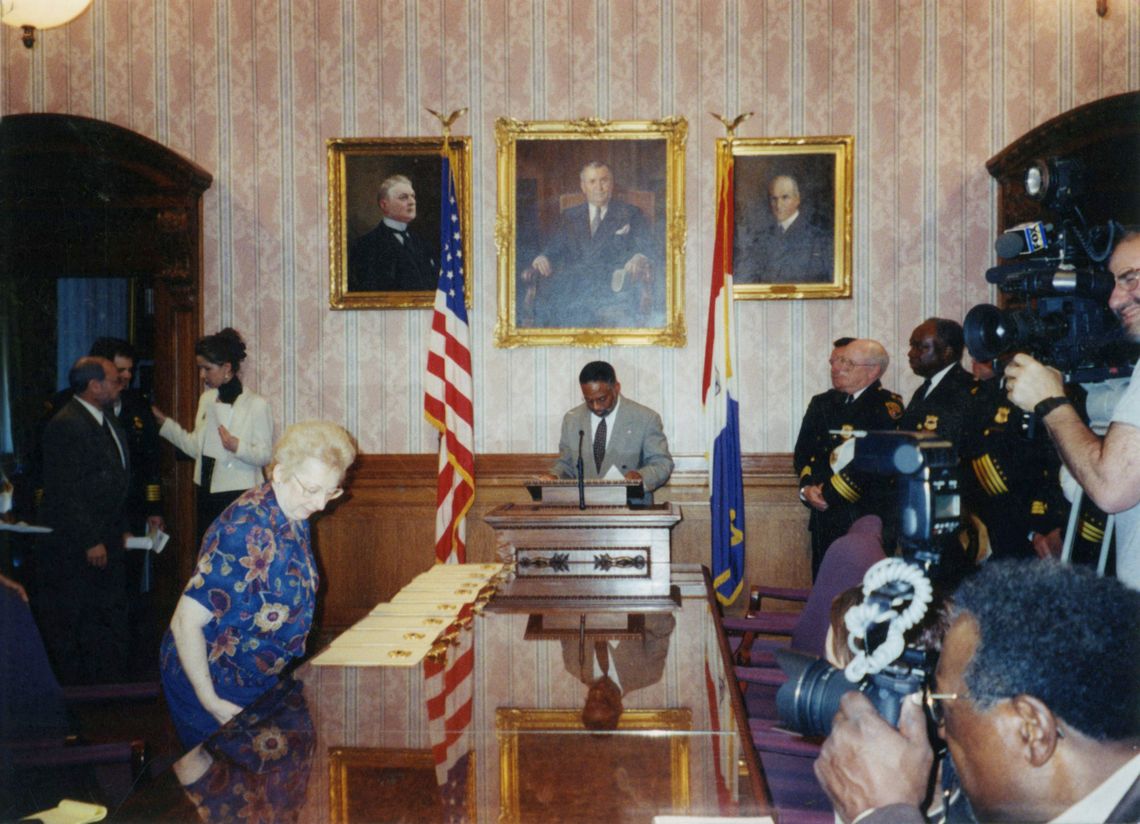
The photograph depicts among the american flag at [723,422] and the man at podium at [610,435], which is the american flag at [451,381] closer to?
the man at podium at [610,435]

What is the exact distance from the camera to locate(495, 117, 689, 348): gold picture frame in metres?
5.84

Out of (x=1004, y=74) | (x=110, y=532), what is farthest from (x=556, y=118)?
(x=110, y=532)

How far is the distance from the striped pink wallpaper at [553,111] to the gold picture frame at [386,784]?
4.32m

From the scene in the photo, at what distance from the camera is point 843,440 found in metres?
4.88

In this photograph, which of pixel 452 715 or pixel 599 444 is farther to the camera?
pixel 599 444

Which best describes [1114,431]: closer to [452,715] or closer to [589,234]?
[452,715]

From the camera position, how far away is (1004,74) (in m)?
5.67

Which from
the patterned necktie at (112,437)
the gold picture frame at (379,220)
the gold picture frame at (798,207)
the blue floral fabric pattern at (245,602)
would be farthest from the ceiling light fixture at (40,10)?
the gold picture frame at (798,207)

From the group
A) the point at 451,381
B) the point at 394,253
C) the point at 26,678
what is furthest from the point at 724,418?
the point at 26,678

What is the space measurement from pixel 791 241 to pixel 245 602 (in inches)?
175

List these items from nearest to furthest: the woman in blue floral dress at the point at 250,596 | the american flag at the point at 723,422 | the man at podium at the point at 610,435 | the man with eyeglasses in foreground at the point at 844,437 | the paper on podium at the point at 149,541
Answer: the woman in blue floral dress at the point at 250,596 → the man with eyeglasses in foreground at the point at 844,437 → the paper on podium at the point at 149,541 → the man at podium at the point at 610,435 → the american flag at the point at 723,422

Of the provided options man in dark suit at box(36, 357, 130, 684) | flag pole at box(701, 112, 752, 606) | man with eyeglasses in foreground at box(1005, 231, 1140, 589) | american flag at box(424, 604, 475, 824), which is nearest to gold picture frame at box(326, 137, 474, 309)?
flag pole at box(701, 112, 752, 606)

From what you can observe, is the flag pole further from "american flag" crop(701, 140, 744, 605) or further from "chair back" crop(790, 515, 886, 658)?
"chair back" crop(790, 515, 886, 658)

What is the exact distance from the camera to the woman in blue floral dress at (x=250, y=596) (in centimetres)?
222
